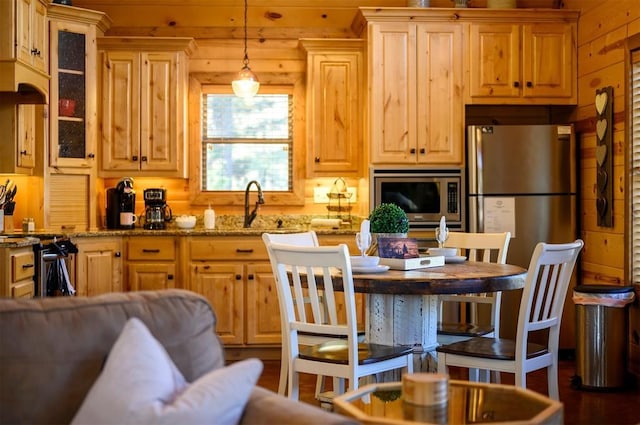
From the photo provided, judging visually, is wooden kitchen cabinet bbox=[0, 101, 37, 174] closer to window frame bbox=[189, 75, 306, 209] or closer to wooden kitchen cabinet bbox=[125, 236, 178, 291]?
wooden kitchen cabinet bbox=[125, 236, 178, 291]

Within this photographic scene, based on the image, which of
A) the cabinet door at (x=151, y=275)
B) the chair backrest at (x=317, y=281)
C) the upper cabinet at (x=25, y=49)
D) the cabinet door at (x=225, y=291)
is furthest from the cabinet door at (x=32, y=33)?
the chair backrest at (x=317, y=281)

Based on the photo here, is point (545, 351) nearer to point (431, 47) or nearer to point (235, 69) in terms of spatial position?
point (431, 47)

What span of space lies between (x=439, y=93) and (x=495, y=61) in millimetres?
458

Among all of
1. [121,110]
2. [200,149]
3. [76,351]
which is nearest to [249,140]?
[200,149]

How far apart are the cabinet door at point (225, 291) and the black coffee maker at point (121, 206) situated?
660mm

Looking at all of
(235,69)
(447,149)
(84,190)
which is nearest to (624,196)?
(447,149)

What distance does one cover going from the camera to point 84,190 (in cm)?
581

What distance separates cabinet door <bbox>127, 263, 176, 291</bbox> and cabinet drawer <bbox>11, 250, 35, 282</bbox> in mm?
924

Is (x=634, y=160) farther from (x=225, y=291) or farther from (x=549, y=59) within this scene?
(x=225, y=291)

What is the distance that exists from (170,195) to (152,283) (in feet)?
2.90

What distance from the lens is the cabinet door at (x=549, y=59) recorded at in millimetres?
5719

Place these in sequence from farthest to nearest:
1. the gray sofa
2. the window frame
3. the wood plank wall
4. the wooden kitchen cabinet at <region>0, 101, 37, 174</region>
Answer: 1. the window frame
2. the wooden kitchen cabinet at <region>0, 101, 37, 174</region>
3. the wood plank wall
4. the gray sofa

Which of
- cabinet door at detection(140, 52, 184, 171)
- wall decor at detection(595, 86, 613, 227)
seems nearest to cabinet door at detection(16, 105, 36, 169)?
cabinet door at detection(140, 52, 184, 171)

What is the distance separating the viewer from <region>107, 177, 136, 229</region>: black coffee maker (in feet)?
19.2
